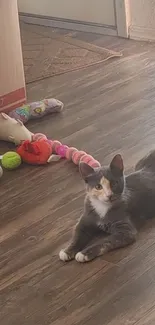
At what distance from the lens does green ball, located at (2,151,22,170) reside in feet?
9.39

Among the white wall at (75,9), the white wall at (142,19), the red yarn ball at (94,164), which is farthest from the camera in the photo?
the white wall at (75,9)

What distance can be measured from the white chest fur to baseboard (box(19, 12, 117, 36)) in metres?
A: 2.38

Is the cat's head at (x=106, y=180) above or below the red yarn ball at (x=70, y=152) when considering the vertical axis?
above

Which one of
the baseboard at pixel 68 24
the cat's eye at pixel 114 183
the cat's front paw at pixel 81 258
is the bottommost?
the baseboard at pixel 68 24

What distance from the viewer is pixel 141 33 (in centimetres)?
431

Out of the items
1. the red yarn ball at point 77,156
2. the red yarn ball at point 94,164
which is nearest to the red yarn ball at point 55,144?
the red yarn ball at point 77,156

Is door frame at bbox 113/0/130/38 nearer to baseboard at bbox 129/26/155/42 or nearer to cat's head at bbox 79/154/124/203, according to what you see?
baseboard at bbox 129/26/155/42

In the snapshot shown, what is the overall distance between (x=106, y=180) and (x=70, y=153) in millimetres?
693

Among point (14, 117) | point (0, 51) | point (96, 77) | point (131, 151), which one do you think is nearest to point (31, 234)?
point (131, 151)

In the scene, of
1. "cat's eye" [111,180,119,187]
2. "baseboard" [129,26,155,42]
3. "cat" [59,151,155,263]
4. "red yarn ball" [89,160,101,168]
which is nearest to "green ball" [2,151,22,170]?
"red yarn ball" [89,160,101,168]

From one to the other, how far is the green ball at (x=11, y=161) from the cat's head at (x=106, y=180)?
68cm

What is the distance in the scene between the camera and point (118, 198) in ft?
7.41

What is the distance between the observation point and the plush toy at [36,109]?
327 centimetres

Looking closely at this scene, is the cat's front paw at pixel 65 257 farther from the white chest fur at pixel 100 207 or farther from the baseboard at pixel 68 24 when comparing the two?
the baseboard at pixel 68 24
